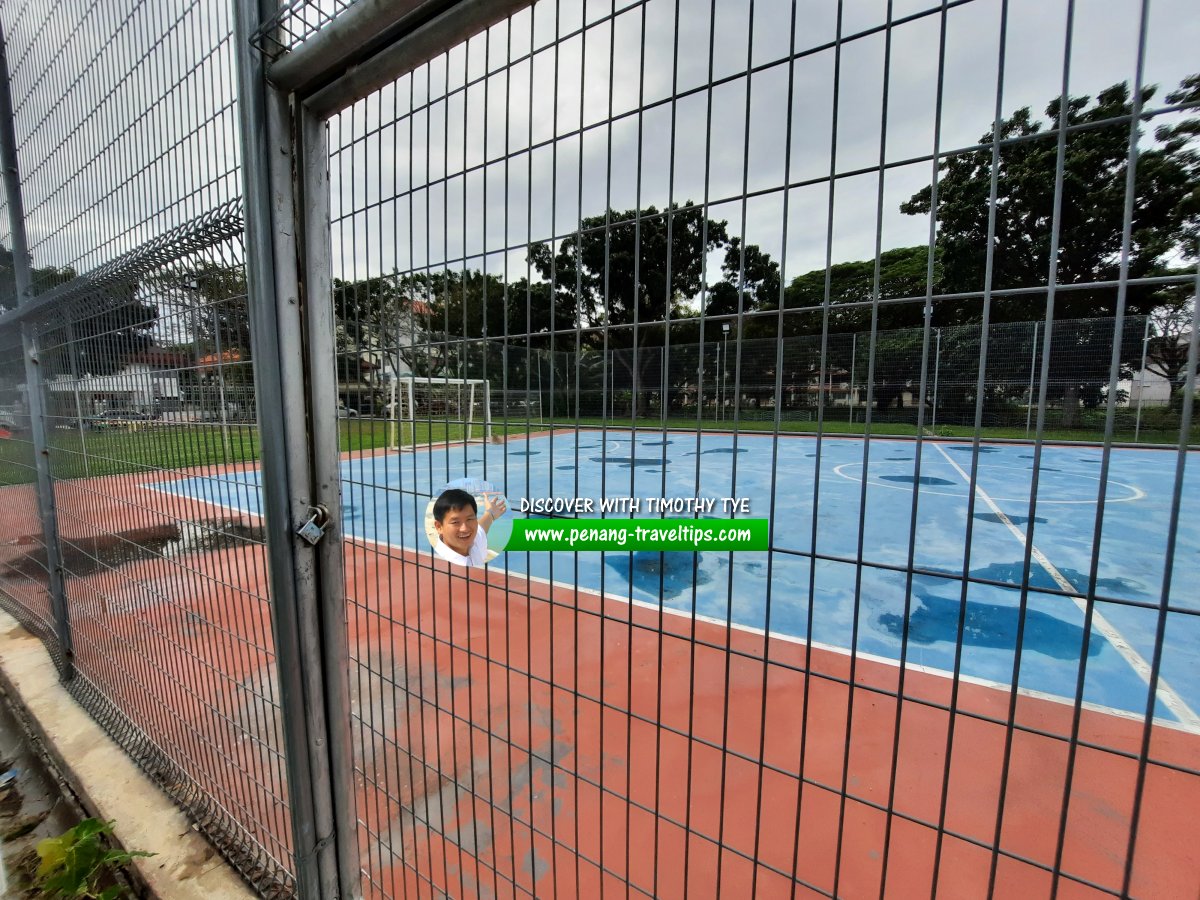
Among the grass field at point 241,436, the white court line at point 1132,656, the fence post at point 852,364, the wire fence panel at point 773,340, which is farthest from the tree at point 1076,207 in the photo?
the white court line at point 1132,656

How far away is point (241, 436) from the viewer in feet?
4.96

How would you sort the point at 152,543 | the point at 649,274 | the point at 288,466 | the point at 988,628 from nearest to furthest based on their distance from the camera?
the point at 649,274
the point at 288,466
the point at 152,543
the point at 988,628

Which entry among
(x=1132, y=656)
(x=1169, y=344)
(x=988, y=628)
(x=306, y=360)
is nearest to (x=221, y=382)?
(x=306, y=360)

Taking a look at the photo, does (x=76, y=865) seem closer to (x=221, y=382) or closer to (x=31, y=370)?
(x=221, y=382)

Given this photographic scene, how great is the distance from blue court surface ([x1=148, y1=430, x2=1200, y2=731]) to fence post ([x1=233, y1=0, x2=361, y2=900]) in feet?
0.59

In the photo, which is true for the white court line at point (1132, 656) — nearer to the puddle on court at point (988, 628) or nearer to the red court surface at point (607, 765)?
the puddle on court at point (988, 628)

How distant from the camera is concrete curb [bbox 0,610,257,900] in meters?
1.82

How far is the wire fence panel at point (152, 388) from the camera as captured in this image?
155 centimetres

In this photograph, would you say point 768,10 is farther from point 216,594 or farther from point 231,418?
point 216,594

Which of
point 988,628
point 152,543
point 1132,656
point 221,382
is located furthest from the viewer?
point 988,628

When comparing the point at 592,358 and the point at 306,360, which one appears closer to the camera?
the point at 306,360

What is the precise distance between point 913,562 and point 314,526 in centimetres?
135

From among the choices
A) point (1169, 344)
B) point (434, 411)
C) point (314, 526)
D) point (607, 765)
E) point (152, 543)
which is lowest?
point (607, 765)

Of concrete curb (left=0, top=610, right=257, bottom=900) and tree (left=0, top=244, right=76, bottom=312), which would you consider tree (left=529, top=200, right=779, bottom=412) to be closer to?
concrete curb (left=0, top=610, right=257, bottom=900)
